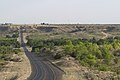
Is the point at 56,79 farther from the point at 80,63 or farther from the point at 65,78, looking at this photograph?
the point at 80,63

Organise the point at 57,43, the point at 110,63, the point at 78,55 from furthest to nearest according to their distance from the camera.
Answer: the point at 57,43
the point at 78,55
the point at 110,63

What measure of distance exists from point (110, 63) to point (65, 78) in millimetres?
39040

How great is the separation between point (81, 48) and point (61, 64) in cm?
2722

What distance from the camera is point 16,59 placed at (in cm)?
10800

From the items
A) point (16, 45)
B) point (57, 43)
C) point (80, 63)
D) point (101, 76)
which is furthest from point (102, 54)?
point (16, 45)

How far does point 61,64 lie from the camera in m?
90.8

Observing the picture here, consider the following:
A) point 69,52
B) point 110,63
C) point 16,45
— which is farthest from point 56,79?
point 16,45

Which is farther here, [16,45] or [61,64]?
[16,45]

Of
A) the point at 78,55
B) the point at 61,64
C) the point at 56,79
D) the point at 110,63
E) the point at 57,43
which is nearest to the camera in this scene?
the point at 56,79

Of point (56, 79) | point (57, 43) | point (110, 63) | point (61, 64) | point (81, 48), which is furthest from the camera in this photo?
point (57, 43)

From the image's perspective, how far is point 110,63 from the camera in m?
99.3

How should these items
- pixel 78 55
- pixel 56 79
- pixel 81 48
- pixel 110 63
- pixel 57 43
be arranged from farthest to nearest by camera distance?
pixel 57 43, pixel 81 48, pixel 78 55, pixel 110 63, pixel 56 79

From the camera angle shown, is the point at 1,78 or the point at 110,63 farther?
the point at 110,63

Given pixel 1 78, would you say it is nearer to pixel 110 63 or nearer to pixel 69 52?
pixel 110 63
